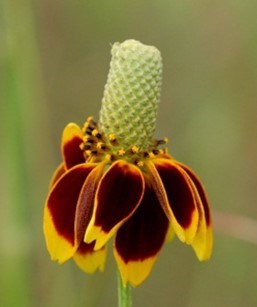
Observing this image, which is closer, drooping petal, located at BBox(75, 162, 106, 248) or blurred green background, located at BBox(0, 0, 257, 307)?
drooping petal, located at BBox(75, 162, 106, 248)

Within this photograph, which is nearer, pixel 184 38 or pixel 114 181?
pixel 114 181

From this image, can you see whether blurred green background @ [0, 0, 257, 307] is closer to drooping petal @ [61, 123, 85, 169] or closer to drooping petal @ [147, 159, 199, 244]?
drooping petal @ [61, 123, 85, 169]

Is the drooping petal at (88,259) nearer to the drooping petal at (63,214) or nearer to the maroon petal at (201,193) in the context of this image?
the drooping petal at (63,214)

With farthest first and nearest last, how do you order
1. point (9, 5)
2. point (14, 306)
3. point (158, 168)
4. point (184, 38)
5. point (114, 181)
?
point (184, 38) < point (9, 5) < point (14, 306) < point (158, 168) < point (114, 181)

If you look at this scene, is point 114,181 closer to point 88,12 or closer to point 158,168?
point 158,168

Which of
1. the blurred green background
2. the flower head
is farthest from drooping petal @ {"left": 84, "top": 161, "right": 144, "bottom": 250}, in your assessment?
the blurred green background

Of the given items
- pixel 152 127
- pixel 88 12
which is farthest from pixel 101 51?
pixel 152 127

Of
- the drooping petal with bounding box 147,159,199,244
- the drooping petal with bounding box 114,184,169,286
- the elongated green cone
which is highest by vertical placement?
the elongated green cone

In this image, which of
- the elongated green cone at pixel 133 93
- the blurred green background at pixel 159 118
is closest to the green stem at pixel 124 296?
the elongated green cone at pixel 133 93
